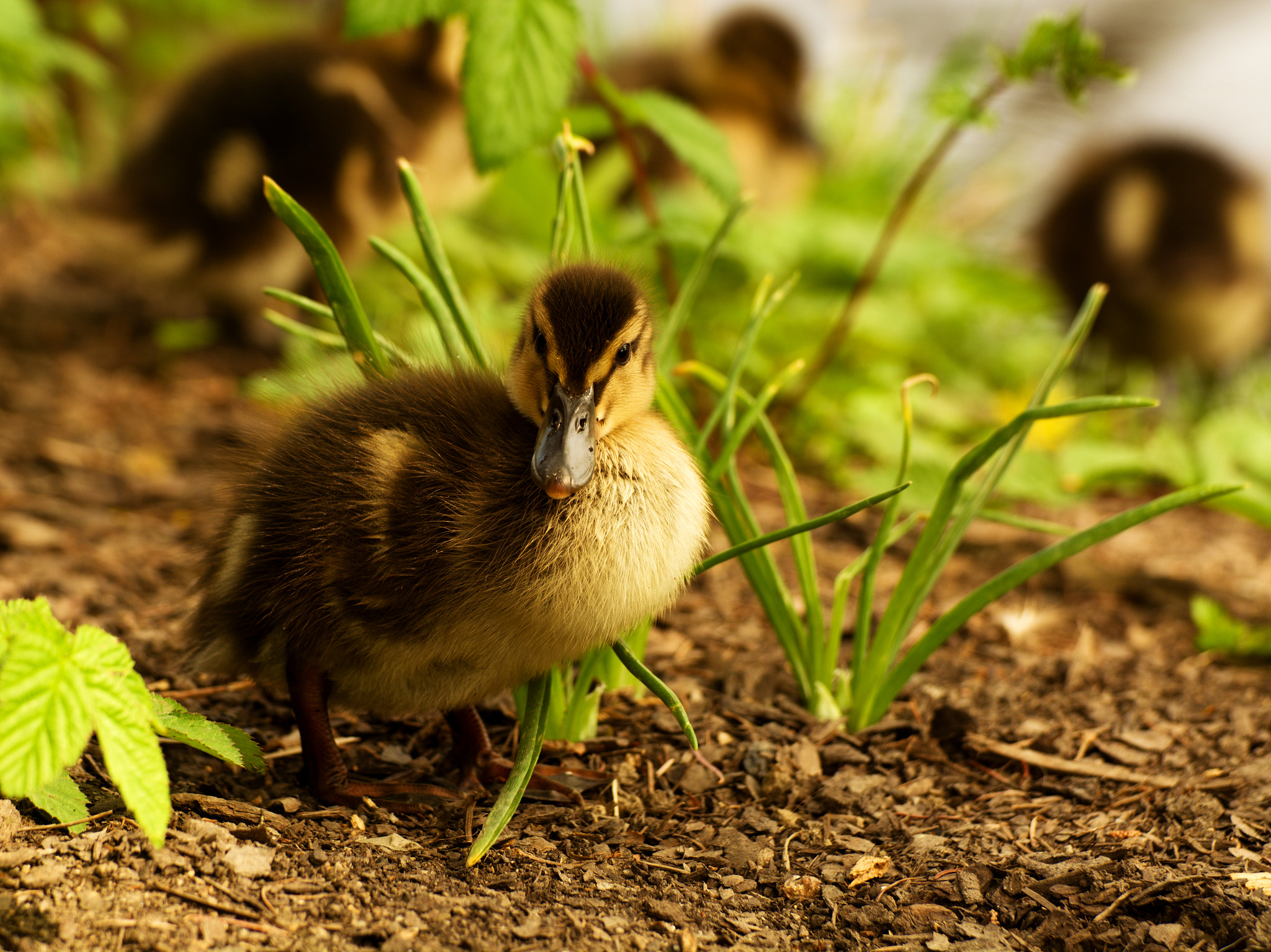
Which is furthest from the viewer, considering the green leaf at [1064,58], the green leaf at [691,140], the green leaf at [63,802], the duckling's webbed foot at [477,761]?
the green leaf at [691,140]

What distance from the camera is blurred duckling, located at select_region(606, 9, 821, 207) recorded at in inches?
262

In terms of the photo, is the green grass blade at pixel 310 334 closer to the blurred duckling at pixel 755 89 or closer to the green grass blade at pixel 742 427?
the green grass blade at pixel 742 427

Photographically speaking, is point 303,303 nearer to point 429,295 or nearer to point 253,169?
point 429,295

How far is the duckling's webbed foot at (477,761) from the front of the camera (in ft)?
6.55

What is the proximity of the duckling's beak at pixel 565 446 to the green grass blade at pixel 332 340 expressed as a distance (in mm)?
446

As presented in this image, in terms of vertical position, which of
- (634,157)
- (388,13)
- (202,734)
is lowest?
(202,734)

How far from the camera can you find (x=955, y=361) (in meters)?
5.46

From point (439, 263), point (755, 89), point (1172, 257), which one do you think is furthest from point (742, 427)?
point (755, 89)

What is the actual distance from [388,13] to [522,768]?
1.42 m

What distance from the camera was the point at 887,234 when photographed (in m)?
3.26

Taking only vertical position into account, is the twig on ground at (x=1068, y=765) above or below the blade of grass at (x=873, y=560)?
below

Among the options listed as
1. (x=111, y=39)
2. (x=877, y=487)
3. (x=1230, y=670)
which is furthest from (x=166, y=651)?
(x=111, y=39)

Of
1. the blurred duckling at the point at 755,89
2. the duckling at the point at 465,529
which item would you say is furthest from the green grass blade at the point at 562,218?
the blurred duckling at the point at 755,89

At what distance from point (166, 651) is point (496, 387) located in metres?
1.01
